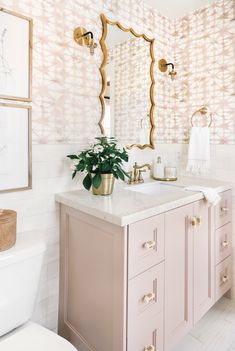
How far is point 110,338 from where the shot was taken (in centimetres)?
113

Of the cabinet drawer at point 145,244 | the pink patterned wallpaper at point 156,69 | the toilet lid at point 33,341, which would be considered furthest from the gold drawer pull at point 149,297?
A: the pink patterned wallpaper at point 156,69

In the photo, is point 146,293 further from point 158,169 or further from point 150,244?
point 158,169

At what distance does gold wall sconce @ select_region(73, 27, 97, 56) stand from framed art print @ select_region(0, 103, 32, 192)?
1.86ft

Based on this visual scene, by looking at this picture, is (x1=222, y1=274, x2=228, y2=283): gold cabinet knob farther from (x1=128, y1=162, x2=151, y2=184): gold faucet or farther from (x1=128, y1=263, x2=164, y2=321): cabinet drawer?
(x1=128, y1=162, x2=151, y2=184): gold faucet

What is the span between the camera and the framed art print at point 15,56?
1202mm

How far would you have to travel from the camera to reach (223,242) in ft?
5.82

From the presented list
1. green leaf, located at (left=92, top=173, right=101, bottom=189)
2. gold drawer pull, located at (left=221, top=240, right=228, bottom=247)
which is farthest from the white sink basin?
gold drawer pull, located at (left=221, top=240, right=228, bottom=247)

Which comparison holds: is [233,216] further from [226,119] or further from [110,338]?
[110,338]

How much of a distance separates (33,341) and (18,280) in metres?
0.25

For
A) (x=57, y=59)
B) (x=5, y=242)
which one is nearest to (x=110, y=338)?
(x=5, y=242)

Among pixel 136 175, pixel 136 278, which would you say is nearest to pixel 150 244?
pixel 136 278

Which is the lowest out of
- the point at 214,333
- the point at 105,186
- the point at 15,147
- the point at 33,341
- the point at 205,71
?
the point at 214,333

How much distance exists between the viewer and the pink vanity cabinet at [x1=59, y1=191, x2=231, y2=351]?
3.53 feet

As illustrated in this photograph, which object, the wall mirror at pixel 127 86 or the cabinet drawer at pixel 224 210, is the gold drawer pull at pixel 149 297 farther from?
the wall mirror at pixel 127 86
